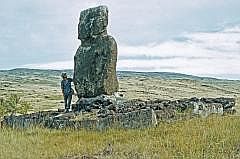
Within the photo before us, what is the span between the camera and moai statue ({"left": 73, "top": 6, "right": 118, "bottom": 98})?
2747 cm

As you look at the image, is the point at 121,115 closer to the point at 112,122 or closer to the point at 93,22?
the point at 112,122

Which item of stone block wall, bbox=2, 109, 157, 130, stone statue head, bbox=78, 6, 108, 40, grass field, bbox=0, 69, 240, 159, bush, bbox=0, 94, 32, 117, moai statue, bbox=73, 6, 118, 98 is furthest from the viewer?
bush, bbox=0, 94, 32, 117

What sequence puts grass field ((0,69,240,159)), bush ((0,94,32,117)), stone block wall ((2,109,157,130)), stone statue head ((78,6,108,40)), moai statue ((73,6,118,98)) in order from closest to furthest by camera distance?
1. grass field ((0,69,240,159))
2. stone block wall ((2,109,157,130))
3. moai statue ((73,6,118,98))
4. stone statue head ((78,6,108,40))
5. bush ((0,94,32,117))

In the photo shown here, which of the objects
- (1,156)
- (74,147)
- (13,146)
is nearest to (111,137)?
(74,147)

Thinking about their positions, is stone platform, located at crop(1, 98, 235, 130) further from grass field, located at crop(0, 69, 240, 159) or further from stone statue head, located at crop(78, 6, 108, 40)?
stone statue head, located at crop(78, 6, 108, 40)

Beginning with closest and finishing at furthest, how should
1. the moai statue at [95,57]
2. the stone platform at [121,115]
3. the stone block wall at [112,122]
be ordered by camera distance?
the stone block wall at [112,122], the stone platform at [121,115], the moai statue at [95,57]

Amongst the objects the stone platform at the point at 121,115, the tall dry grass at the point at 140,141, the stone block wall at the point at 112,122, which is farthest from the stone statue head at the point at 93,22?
the tall dry grass at the point at 140,141

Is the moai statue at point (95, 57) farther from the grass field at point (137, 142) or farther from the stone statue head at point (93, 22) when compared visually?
the grass field at point (137, 142)

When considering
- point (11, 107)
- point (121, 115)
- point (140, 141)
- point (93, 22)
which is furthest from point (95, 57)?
point (11, 107)

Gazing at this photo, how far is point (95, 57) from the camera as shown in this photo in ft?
91.1

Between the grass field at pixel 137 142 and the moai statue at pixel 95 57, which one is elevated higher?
the moai statue at pixel 95 57

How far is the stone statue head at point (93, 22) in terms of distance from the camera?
27.9m

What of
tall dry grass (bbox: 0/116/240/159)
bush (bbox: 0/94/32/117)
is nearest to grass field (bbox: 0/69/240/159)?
tall dry grass (bbox: 0/116/240/159)

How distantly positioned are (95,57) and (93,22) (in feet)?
5.62
